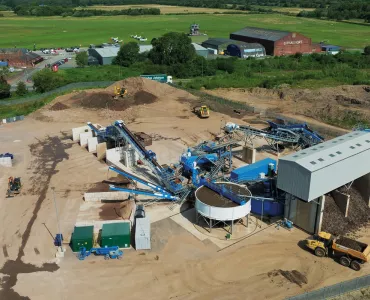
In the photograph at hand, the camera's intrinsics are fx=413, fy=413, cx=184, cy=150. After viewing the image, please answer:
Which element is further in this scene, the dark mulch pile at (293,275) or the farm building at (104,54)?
the farm building at (104,54)

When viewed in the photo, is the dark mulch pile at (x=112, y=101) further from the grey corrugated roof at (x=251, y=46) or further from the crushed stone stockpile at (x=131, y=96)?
the grey corrugated roof at (x=251, y=46)

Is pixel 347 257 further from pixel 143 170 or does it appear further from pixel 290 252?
pixel 143 170

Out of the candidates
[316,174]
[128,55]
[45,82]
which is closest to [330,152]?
[316,174]

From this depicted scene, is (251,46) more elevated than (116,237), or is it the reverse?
(251,46)

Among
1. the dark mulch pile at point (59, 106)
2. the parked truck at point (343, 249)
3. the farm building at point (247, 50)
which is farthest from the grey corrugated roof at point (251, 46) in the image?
the parked truck at point (343, 249)

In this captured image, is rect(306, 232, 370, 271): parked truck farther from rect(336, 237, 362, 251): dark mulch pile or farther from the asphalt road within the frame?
the asphalt road

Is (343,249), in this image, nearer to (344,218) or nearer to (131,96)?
(344,218)
